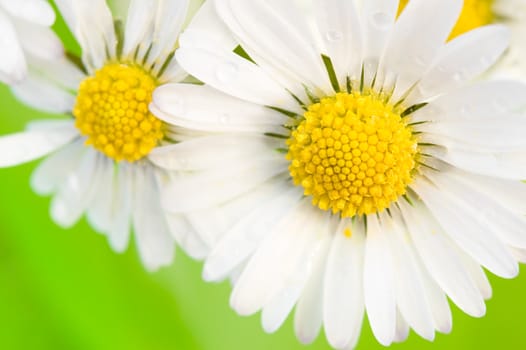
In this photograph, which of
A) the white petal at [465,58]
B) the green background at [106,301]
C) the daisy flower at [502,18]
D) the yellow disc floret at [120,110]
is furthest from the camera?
the green background at [106,301]

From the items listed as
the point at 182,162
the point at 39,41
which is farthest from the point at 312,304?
the point at 39,41

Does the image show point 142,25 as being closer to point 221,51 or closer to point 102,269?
point 221,51

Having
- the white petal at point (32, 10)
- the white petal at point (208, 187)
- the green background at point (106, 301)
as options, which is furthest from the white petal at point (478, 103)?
the green background at point (106, 301)

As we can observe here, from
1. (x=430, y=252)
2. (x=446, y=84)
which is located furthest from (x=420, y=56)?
(x=430, y=252)

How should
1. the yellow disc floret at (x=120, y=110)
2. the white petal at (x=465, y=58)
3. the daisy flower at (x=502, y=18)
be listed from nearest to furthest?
1. the white petal at (x=465, y=58)
2. the yellow disc floret at (x=120, y=110)
3. the daisy flower at (x=502, y=18)

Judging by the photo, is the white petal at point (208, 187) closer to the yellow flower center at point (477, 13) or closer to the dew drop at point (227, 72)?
the dew drop at point (227, 72)

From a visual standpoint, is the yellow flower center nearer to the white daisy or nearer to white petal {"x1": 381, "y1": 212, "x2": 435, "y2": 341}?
white petal {"x1": 381, "y1": 212, "x2": 435, "y2": 341}

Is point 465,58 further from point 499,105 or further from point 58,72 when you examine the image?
point 58,72
